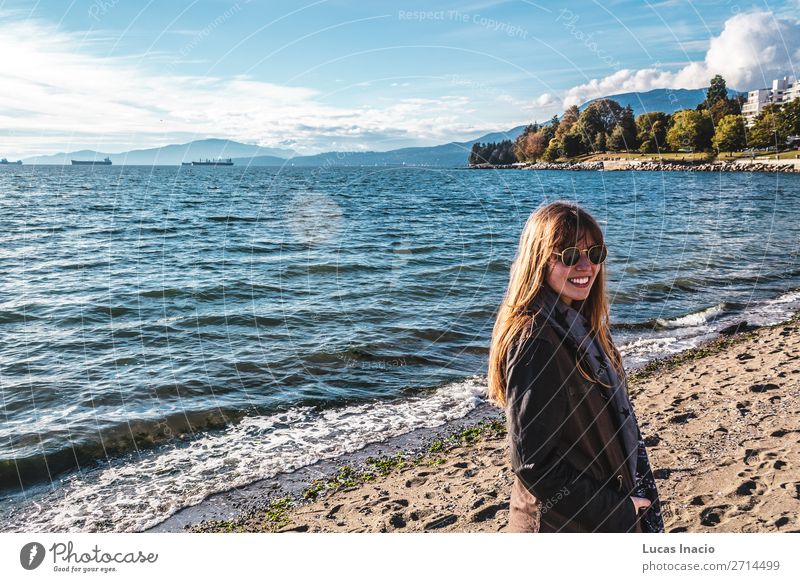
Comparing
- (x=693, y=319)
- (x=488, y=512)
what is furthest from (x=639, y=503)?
(x=693, y=319)

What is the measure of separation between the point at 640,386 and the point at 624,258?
15.2 meters

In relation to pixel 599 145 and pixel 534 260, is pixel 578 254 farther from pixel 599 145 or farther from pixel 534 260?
pixel 599 145

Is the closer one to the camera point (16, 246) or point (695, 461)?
point (695, 461)

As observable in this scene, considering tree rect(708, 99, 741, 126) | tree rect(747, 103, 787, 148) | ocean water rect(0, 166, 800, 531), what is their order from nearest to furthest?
ocean water rect(0, 166, 800, 531) < tree rect(708, 99, 741, 126) < tree rect(747, 103, 787, 148)

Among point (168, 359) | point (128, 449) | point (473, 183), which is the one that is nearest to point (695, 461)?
point (128, 449)

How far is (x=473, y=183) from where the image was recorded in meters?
73.4

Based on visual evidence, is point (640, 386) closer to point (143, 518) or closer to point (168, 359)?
point (143, 518)

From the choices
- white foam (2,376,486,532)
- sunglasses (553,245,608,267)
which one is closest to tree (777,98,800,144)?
white foam (2,376,486,532)

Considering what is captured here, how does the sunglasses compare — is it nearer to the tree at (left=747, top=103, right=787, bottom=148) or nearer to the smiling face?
the smiling face

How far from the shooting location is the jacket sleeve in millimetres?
2643

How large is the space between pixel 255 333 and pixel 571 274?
1334 cm

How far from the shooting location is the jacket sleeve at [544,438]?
264 centimetres

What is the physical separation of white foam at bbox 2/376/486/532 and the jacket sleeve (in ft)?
20.7

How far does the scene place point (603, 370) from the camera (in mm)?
3027
